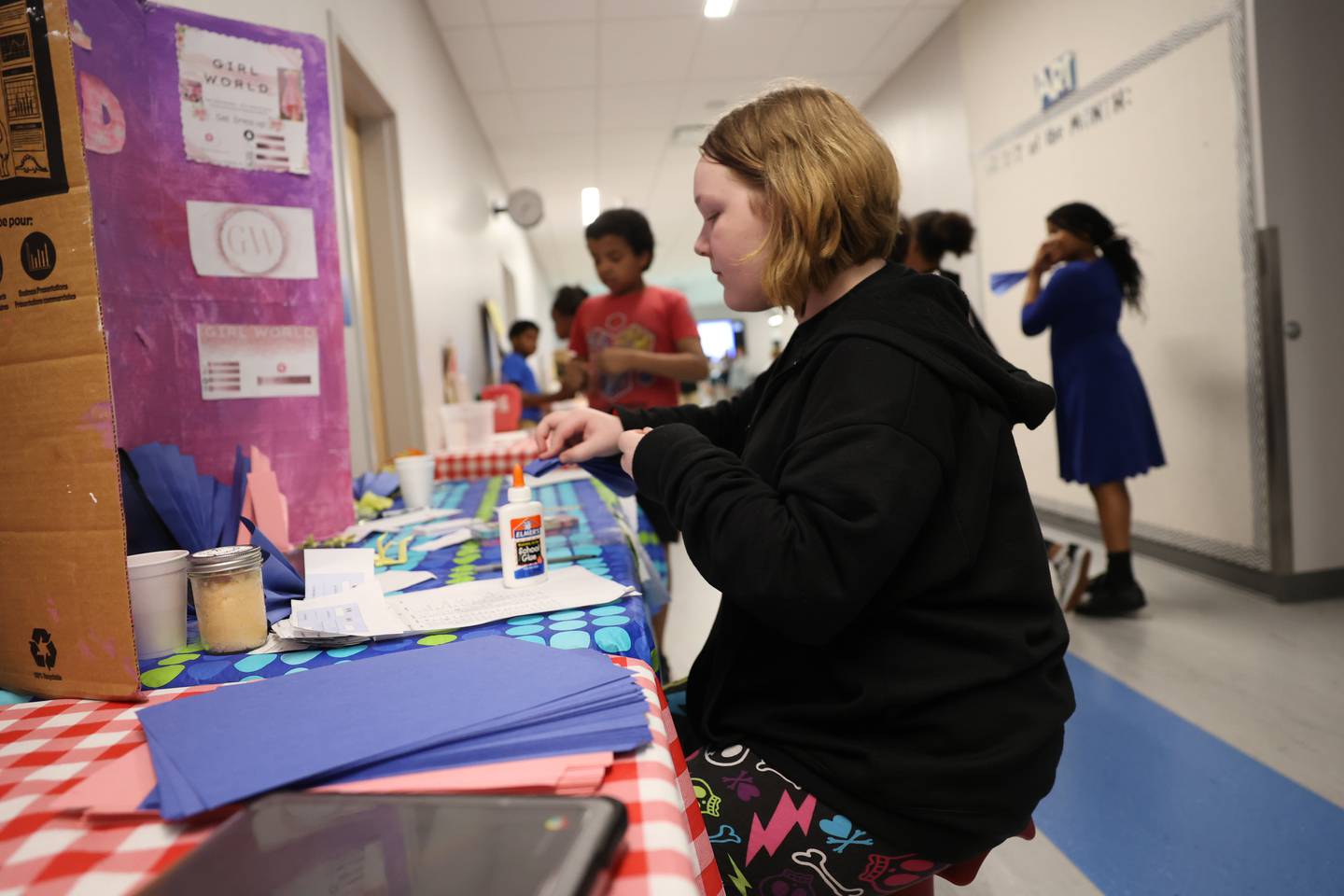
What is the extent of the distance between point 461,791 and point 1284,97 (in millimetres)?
3448

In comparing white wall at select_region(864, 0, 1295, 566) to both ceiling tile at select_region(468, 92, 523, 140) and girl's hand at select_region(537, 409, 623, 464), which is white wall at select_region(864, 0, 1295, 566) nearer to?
girl's hand at select_region(537, 409, 623, 464)

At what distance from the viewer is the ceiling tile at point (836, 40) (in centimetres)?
455

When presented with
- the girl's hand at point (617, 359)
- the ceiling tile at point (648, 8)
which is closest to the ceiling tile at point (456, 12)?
the ceiling tile at point (648, 8)

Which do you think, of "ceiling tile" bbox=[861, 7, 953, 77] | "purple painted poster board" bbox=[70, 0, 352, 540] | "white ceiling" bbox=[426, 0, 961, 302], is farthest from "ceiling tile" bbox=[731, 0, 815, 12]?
"purple painted poster board" bbox=[70, 0, 352, 540]

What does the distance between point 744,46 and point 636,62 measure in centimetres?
65

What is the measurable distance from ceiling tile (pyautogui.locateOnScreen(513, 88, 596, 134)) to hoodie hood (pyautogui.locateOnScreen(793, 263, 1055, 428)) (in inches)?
197

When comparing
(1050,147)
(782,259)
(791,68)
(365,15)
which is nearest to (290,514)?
(782,259)

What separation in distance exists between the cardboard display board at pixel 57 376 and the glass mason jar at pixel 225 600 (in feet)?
0.33

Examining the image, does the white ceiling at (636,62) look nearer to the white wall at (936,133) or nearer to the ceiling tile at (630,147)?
the ceiling tile at (630,147)

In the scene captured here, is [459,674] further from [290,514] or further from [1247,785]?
[1247,785]

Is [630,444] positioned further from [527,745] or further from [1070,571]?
[1070,571]

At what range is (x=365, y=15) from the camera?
2.82 metres

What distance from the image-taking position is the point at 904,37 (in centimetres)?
500

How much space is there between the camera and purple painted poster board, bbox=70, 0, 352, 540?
3.56 feet
